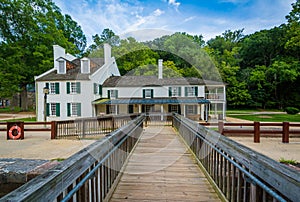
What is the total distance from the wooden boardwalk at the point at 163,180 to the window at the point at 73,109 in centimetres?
1465

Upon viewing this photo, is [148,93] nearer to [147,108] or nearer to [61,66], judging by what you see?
[147,108]

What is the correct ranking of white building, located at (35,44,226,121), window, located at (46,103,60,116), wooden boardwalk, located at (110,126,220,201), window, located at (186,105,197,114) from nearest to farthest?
wooden boardwalk, located at (110,126,220,201) → white building, located at (35,44,226,121) → window, located at (46,103,60,116) → window, located at (186,105,197,114)

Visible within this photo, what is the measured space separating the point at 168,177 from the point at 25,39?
30.6 meters

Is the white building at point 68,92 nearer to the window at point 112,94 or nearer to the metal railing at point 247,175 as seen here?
the window at point 112,94

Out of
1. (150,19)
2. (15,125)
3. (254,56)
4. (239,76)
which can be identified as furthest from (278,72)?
(15,125)

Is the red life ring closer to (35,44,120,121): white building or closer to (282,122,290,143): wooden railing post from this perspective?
(35,44,120,121): white building

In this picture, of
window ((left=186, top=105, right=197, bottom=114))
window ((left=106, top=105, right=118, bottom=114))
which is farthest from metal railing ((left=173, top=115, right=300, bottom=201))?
window ((left=186, top=105, right=197, bottom=114))

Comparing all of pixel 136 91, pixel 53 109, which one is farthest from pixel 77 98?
pixel 136 91

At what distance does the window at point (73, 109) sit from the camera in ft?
58.1

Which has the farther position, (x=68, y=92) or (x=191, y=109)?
(x=191, y=109)

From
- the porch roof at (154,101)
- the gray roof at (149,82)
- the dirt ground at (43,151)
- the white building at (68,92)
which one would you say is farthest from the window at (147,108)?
the dirt ground at (43,151)

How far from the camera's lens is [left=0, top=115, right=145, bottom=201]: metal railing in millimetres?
931

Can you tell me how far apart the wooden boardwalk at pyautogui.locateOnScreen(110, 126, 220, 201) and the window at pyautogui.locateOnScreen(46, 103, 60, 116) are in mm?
15782

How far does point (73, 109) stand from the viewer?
58.4 ft
